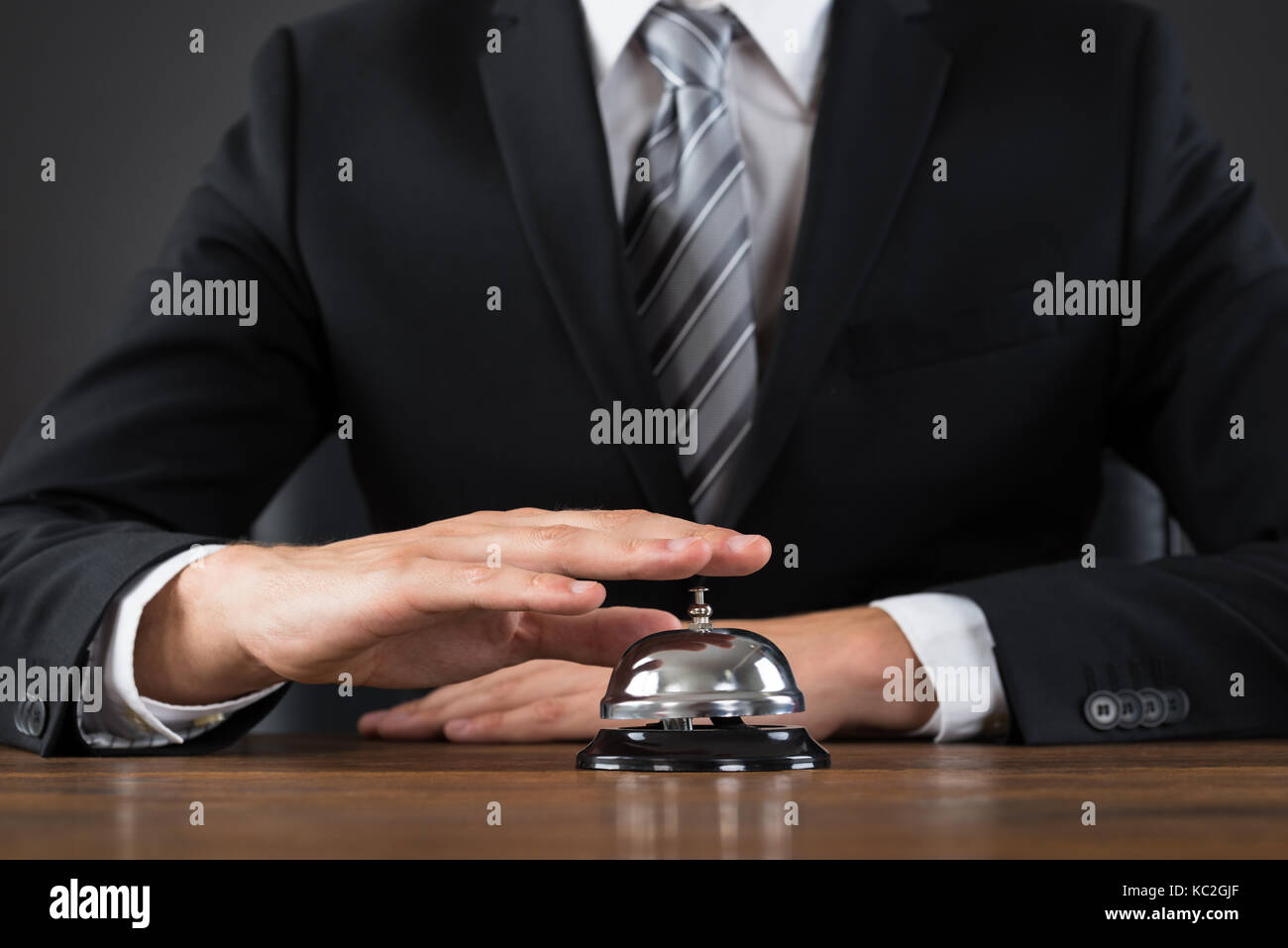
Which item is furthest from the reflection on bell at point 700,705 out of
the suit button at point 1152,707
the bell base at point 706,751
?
the suit button at point 1152,707

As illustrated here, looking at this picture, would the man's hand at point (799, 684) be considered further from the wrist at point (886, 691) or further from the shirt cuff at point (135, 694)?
the shirt cuff at point (135, 694)

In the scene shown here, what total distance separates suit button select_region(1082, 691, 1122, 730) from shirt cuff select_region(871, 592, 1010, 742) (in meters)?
0.07

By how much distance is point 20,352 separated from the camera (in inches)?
93.0

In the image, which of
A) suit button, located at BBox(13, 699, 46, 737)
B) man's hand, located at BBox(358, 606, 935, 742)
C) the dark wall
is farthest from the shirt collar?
the dark wall

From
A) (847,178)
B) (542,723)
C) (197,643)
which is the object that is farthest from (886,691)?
(847,178)

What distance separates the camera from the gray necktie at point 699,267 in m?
1.39

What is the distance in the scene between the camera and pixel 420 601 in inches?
29.5

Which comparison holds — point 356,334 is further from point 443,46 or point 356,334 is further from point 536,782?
point 536,782

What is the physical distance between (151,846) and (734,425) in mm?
1020

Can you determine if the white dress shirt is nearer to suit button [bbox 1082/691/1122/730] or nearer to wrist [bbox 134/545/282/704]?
suit button [bbox 1082/691/1122/730]

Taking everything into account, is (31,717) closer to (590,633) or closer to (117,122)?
(590,633)

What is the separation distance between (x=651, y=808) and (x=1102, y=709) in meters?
0.55

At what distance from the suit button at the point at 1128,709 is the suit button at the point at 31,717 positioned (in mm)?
764

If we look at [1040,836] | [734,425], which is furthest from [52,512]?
[1040,836]
